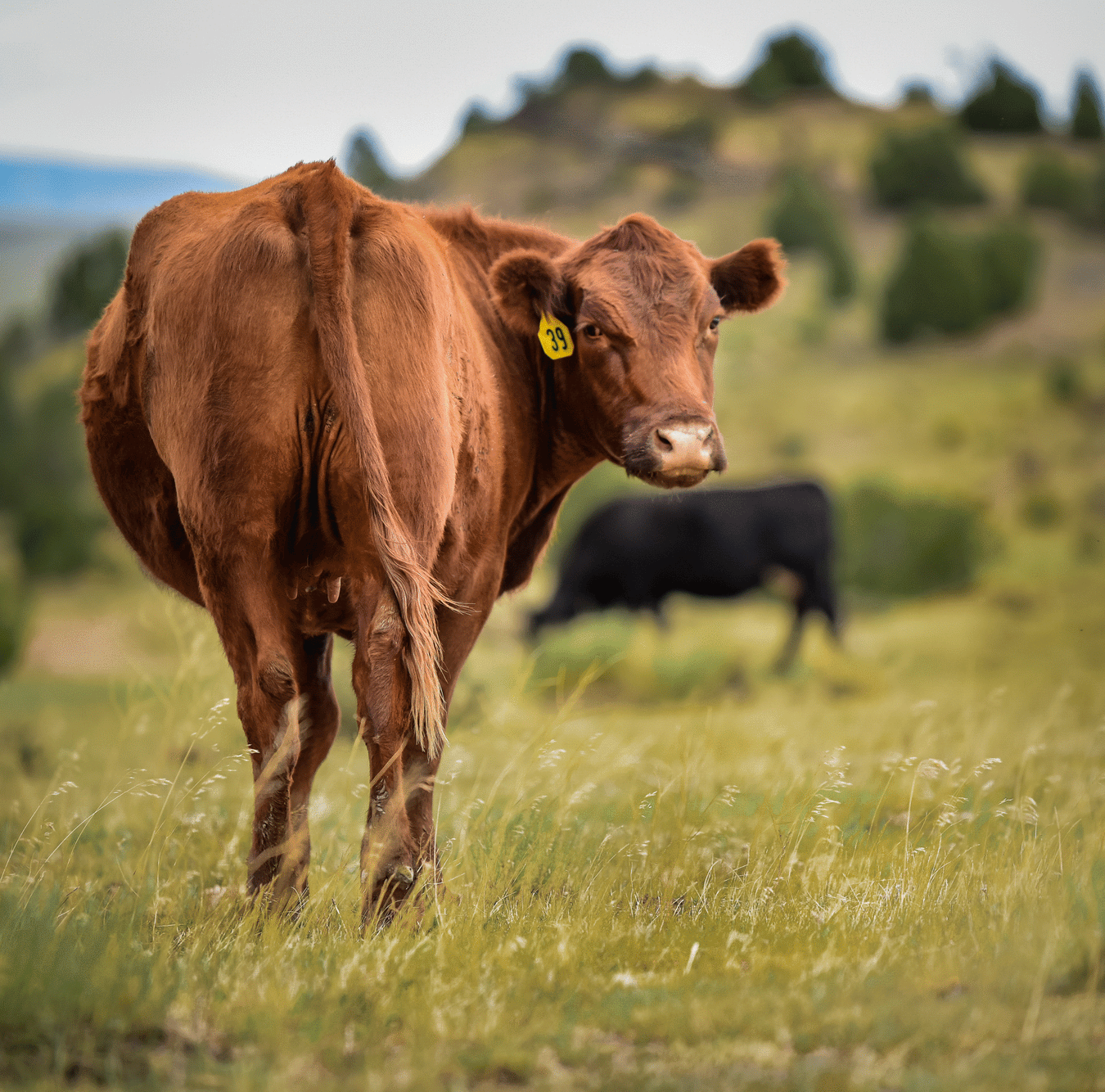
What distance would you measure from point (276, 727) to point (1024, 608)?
3084 centimetres

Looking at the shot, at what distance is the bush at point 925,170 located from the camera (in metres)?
69.1

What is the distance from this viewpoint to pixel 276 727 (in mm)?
3424

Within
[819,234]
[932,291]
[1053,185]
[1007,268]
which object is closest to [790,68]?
[1053,185]

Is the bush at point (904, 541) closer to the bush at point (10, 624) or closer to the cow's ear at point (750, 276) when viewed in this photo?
the bush at point (10, 624)

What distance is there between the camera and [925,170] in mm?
69375

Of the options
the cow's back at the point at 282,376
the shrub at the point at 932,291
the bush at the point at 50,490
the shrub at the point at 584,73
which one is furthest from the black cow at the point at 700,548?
the shrub at the point at 584,73

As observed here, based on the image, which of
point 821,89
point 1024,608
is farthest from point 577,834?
point 821,89

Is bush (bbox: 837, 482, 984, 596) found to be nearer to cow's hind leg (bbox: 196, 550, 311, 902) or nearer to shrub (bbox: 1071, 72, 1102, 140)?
cow's hind leg (bbox: 196, 550, 311, 902)

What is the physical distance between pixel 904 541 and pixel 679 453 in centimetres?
3381

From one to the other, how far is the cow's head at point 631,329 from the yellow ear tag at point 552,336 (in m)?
0.04

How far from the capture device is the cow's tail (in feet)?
10.7

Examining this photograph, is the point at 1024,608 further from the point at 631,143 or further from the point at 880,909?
the point at 631,143

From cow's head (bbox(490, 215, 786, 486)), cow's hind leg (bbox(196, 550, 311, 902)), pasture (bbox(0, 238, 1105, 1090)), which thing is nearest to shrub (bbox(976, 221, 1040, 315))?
pasture (bbox(0, 238, 1105, 1090))

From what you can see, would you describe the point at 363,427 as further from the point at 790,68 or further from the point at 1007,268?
the point at 790,68
